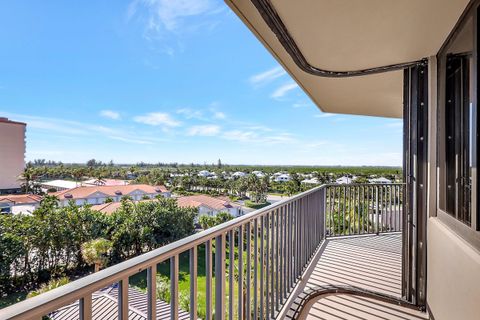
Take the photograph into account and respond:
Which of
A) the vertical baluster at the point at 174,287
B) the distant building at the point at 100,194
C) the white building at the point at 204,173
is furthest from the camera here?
the white building at the point at 204,173

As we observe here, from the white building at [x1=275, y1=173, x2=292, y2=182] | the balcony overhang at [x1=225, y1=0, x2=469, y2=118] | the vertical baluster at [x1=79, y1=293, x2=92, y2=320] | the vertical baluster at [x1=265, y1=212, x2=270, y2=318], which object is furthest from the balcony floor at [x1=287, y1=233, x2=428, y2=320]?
the white building at [x1=275, y1=173, x2=292, y2=182]

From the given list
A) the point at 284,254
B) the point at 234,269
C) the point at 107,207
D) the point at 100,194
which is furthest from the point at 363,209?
the point at 100,194

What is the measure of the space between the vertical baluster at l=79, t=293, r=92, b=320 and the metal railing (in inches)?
151

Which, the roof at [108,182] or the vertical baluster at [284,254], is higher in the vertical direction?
the vertical baluster at [284,254]

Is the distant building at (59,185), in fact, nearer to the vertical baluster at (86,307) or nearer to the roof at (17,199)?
the roof at (17,199)

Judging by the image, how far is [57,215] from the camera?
1573 centimetres

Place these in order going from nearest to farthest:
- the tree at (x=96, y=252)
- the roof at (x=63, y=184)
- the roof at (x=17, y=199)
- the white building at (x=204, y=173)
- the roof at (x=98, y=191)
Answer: the roof at (x=17, y=199), the tree at (x=96, y=252), the roof at (x=63, y=184), the roof at (x=98, y=191), the white building at (x=204, y=173)

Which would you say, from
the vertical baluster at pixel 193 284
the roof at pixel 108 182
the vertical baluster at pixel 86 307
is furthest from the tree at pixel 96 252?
the vertical baluster at pixel 86 307

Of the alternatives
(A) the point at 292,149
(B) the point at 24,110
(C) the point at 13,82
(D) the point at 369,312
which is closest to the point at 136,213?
(C) the point at 13,82

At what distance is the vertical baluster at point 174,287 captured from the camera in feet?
2.94

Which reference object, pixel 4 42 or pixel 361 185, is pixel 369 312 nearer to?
pixel 361 185

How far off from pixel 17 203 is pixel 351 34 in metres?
13.7

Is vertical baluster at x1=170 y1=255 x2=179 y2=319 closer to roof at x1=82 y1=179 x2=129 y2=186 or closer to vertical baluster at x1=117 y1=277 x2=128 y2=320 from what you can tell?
vertical baluster at x1=117 y1=277 x2=128 y2=320

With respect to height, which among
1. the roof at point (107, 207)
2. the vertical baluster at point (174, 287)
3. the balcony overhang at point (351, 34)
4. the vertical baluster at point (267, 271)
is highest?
the balcony overhang at point (351, 34)
